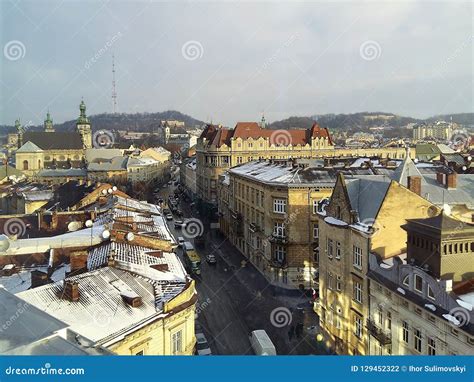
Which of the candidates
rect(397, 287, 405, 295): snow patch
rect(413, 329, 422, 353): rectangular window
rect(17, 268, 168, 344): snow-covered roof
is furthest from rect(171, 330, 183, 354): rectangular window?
rect(413, 329, 422, 353): rectangular window

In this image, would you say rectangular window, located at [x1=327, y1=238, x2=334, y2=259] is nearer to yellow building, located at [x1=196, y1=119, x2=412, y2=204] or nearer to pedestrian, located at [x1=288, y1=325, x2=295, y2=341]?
pedestrian, located at [x1=288, y1=325, x2=295, y2=341]

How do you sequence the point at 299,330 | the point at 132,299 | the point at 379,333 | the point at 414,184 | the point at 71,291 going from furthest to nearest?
1. the point at 299,330
2. the point at 414,184
3. the point at 379,333
4. the point at 132,299
5. the point at 71,291

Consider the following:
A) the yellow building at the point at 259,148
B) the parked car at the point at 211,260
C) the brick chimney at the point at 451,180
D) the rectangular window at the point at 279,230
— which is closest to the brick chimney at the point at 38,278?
the rectangular window at the point at 279,230

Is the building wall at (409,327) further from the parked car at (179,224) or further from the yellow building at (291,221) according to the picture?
the parked car at (179,224)

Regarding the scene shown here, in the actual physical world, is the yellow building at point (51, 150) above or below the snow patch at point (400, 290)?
above

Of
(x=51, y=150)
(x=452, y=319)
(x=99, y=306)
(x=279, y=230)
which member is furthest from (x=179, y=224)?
(x=452, y=319)

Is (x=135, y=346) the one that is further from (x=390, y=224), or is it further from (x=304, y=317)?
(x=304, y=317)

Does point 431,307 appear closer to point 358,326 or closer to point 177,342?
point 358,326

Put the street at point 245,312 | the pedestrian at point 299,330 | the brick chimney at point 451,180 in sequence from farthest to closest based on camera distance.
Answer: the pedestrian at point 299,330
the brick chimney at point 451,180
the street at point 245,312
